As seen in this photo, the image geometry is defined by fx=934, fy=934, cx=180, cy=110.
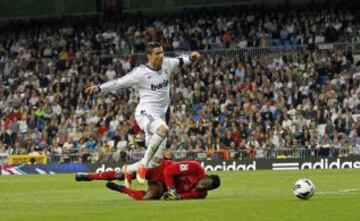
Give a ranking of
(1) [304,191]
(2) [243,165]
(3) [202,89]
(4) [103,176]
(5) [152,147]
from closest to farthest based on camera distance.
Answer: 1. (1) [304,191]
2. (5) [152,147]
3. (4) [103,176]
4. (2) [243,165]
5. (3) [202,89]

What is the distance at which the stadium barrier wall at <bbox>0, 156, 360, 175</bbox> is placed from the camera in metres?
35.8

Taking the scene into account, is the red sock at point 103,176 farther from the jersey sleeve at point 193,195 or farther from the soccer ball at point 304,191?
the soccer ball at point 304,191

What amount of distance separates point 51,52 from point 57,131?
8.22 meters

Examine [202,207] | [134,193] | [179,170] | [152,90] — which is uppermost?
[152,90]

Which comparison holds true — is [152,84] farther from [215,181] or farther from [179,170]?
[215,181]

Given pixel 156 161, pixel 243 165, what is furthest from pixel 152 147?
pixel 243 165

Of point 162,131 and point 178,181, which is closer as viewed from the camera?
point 178,181

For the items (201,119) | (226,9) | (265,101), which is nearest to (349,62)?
(265,101)

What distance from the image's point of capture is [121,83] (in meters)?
17.6

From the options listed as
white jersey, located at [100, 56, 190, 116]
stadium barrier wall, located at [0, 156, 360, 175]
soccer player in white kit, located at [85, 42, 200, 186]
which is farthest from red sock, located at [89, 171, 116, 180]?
stadium barrier wall, located at [0, 156, 360, 175]

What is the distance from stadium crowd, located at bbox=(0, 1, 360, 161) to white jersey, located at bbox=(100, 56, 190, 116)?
Result: 1746 centimetres

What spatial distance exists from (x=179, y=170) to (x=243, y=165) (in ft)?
68.7

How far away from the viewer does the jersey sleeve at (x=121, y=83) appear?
17422 mm

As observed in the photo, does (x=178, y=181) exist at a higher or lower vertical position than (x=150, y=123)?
lower
